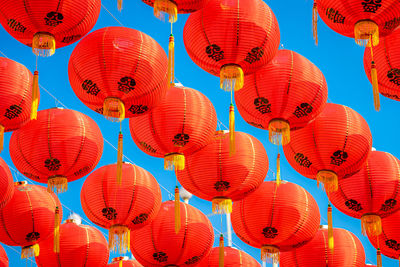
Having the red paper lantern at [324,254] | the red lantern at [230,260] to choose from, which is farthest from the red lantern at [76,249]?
the red paper lantern at [324,254]

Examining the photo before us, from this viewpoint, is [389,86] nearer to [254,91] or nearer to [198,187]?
[254,91]

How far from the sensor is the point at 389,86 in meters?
8.26

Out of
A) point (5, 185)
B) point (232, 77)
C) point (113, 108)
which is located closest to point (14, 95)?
point (113, 108)

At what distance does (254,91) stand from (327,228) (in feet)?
8.47

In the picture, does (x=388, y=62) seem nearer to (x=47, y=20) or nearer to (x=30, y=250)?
(x=47, y=20)

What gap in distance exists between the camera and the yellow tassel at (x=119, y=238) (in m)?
8.70

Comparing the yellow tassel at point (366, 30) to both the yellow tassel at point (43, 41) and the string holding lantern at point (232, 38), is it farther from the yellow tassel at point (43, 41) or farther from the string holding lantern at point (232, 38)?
the yellow tassel at point (43, 41)

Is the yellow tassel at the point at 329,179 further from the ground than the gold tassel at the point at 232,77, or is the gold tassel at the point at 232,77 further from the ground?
the gold tassel at the point at 232,77

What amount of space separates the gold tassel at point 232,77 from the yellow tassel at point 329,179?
1.51m

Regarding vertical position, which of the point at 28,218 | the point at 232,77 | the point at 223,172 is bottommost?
the point at 28,218

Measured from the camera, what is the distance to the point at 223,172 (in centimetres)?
837

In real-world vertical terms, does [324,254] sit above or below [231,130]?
below

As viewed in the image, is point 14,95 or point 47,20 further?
point 14,95

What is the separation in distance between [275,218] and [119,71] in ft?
8.57
